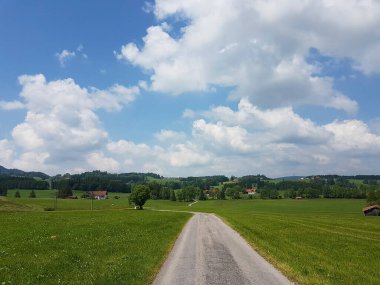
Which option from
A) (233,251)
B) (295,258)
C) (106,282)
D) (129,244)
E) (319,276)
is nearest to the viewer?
A: (106,282)

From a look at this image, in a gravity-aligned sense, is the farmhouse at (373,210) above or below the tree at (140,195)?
below

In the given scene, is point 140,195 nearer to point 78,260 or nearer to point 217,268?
point 78,260

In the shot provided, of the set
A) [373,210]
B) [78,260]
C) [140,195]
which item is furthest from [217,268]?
[140,195]

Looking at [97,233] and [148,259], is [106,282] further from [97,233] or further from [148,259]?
[97,233]

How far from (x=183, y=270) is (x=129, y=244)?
419 inches

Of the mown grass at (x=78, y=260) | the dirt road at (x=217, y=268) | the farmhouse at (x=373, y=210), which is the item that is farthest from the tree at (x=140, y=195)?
the dirt road at (x=217, y=268)

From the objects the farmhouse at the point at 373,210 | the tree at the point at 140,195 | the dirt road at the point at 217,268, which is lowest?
the farmhouse at the point at 373,210

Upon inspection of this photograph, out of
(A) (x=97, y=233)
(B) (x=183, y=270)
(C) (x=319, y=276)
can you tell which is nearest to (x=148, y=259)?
(B) (x=183, y=270)

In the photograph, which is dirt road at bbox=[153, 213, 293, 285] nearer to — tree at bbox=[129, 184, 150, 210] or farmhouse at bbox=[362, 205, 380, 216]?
farmhouse at bbox=[362, 205, 380, 216]

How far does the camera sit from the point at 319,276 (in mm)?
17406

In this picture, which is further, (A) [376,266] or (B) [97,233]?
(B) [97,233]

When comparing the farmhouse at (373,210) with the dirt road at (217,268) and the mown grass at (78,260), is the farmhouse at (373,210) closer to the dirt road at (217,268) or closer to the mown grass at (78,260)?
the dirt road at (217,268)

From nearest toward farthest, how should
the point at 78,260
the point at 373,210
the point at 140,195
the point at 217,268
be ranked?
the point at 217,268, the point at 78,260, the point at 373,210, the point at 140,195

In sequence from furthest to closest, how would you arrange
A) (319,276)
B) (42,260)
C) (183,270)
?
1. (42,260)
2. (183,270)
3. (319,276)
